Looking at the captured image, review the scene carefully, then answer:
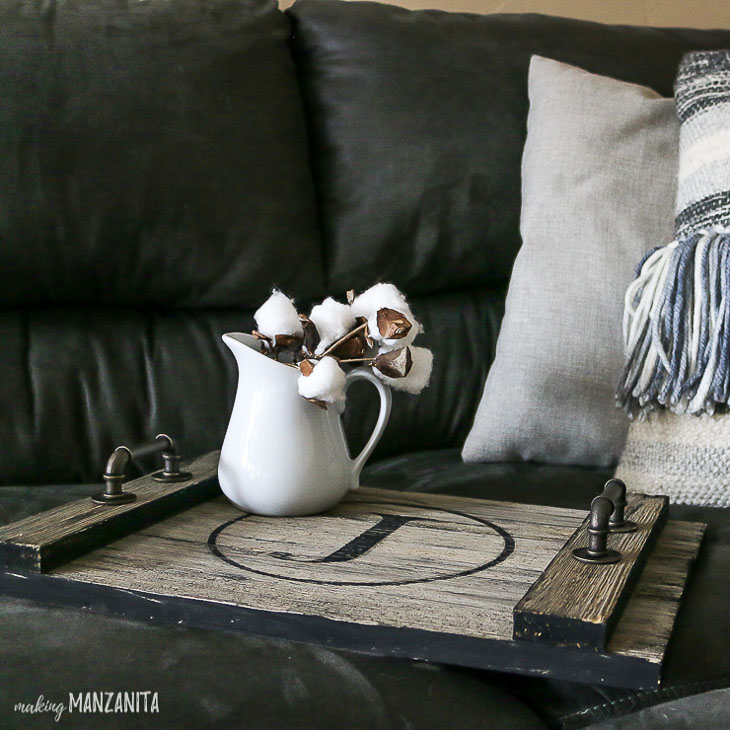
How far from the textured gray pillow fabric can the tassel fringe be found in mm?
101

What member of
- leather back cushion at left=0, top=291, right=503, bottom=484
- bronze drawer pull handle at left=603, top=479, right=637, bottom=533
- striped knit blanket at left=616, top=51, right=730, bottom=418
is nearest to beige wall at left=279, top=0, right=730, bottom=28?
striped knit blanket at left=616, top=51, right=730, bottom=418

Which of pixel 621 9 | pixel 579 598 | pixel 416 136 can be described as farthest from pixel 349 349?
pixel 621 9

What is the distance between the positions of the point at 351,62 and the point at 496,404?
549mm

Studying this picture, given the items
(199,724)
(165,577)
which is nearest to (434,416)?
(165,577)

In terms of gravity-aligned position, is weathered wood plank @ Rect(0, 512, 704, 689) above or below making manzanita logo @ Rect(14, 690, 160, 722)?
above

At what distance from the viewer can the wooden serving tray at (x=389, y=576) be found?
566mm

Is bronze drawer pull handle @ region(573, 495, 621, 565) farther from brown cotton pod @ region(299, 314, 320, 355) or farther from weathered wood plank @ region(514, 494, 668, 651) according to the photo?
brown cotton pod @ region(299, 314, 320, 355)

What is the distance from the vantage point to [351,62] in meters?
1.31

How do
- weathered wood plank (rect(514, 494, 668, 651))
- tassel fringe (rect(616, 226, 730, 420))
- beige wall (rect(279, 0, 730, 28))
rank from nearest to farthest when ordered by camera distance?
1. weathered wood plank (rect(514, 494, 668, 651))
2. tassel fringe (rect(616, 226, 730, 420))
3. beige wall (rect(279, 0, 730, 28))

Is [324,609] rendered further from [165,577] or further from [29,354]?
[29,354]

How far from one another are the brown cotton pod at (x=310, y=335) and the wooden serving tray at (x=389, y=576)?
0.16 meters

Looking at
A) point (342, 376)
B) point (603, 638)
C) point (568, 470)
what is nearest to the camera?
point (603, 638)

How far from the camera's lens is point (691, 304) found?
988 millimetres

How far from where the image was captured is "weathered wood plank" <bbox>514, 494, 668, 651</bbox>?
1.80 feet
